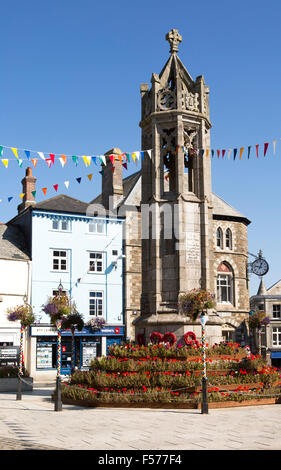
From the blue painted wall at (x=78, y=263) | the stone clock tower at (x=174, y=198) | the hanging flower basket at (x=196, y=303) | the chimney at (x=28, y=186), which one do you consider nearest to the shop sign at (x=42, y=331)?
the blue painted wall at (x=78, y=263)

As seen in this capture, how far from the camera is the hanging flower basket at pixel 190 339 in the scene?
1877cm

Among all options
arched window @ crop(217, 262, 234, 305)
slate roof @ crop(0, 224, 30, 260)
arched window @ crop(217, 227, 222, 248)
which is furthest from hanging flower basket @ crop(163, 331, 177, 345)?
arched window @ crop(217, 227, 222, 248)

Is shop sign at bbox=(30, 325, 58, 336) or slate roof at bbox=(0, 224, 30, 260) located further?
slate roof at bbox=(0, 224, 30, 260)

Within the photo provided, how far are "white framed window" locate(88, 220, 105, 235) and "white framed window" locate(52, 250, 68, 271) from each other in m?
2.79

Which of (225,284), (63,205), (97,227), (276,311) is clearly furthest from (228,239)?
(63,205)

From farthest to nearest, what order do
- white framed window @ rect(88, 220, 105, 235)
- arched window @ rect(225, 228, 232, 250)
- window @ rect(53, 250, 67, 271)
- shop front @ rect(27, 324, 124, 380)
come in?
arched window @ rect(225, 228, 232, 250) → white framed window @ rect(88, 220, 105, 235) → window @ rect(53, 250, 67, 271) → shop front @ rect(27, 324, 124, 380)

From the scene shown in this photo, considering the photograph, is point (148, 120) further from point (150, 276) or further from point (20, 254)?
point (20, 254)

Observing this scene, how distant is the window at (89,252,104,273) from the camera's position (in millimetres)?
38719

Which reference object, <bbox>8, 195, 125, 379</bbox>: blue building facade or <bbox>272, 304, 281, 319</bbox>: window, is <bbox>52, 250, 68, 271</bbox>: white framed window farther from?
<bbox>272, 304, 281, 319</bbox>: window

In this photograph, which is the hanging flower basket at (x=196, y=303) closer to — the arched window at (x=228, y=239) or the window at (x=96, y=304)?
the window at (x=96, y=304)

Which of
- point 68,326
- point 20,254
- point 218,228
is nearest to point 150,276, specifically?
point 68,326

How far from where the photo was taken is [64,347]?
36.6m

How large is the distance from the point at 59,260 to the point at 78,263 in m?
1.43
